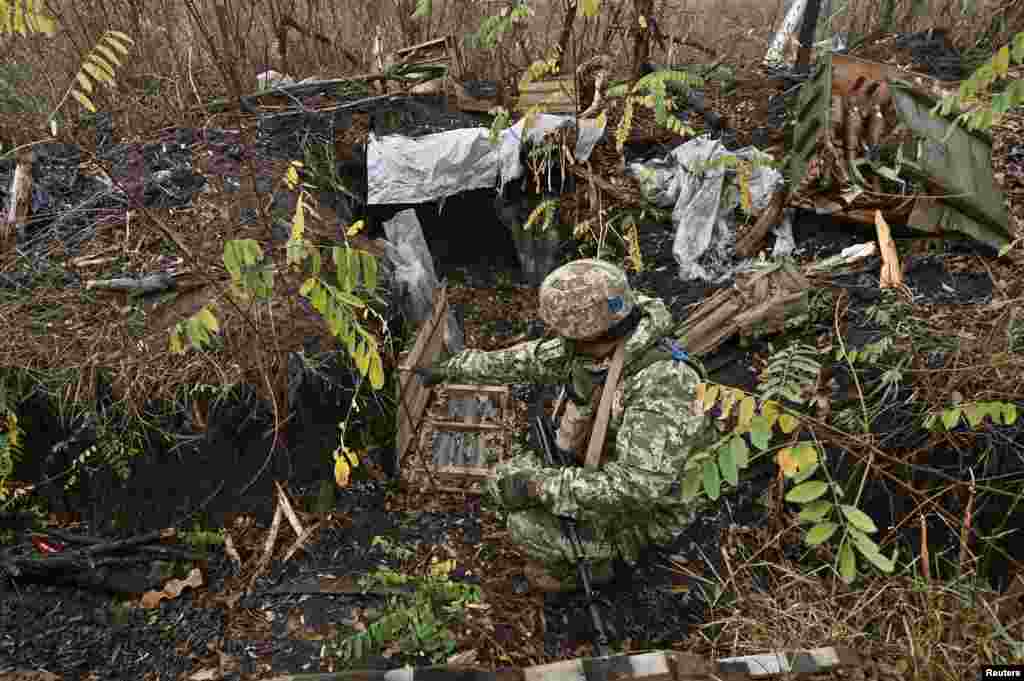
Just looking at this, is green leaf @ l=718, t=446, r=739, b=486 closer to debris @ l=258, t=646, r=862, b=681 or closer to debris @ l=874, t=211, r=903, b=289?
debris @ l=258, t=646, r=862, b=681

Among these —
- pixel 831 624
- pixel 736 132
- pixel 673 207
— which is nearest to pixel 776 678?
pixel 831 624

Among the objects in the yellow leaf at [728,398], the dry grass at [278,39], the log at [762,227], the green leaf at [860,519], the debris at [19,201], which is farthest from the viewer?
the dry grass at [278,39]

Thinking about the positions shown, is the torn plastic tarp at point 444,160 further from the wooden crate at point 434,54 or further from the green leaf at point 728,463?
the green leaf at point 728,463

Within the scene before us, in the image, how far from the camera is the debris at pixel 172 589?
284 centimetres

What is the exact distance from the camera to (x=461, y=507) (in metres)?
3.50

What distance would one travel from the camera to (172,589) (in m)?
2.88

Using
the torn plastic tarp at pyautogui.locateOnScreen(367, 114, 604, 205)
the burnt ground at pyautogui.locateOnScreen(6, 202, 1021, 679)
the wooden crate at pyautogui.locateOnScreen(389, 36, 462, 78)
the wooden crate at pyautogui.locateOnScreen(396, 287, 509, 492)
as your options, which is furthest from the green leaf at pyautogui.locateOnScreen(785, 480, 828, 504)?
the wooden crate at pyautogui.locateOnScreen(389, 36, 462, 78)

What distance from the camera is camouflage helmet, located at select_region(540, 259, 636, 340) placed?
2229 millimetres

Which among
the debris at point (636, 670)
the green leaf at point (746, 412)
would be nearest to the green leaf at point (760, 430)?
the green leaf at point (746, 412)

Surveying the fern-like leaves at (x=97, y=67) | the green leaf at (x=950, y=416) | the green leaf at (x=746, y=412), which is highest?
the fern-like leaves at (x=97, y=67)

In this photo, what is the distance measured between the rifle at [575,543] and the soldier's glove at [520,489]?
25cm

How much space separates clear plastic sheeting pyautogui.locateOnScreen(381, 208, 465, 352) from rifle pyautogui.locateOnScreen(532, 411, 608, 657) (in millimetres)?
1605

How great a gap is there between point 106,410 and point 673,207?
4332 mm

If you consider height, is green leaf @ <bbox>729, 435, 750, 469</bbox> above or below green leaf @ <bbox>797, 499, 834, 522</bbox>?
above
